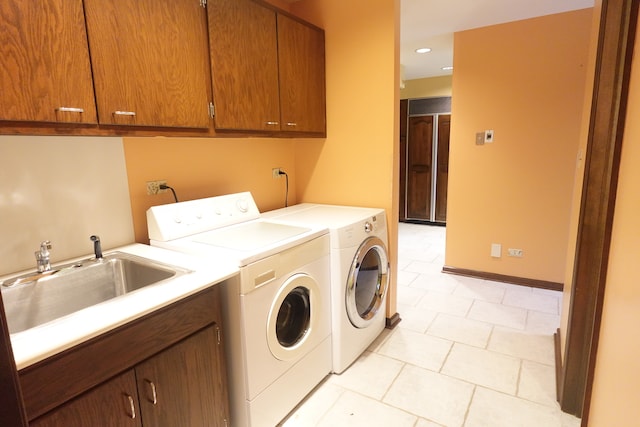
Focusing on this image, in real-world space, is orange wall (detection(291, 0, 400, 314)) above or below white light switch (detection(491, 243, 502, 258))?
above

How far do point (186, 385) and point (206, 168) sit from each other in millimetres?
1237

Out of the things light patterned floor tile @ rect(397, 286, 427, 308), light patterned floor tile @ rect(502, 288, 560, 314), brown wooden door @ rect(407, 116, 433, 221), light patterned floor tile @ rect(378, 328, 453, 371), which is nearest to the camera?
light patterned floor tile @ rect(378, 328, 453, 371)

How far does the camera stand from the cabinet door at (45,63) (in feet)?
3.39

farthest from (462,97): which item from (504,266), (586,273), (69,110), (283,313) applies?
(69,110)

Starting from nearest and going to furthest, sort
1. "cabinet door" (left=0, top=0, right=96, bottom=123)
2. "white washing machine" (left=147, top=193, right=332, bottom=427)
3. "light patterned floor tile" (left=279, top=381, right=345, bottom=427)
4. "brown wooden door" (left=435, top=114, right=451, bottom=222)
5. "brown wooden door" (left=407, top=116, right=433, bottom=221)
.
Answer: "cabinet door" (left=0, top=0, right=96, bottom=123) < "white washing machine" (left=147, top=193, right=332, bottom=427) < "light patterned floor tile" (left=279, top=381, right=345, bottom=427) < "brown wooden door" (left=435, top=114, right=451, bottom=222) < "brown wooden door" (left=407, top=116, right=433, bottom=221)

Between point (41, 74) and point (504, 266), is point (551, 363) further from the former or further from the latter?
point (41, 74)

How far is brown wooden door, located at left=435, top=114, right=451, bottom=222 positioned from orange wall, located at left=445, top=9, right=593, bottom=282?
194cm

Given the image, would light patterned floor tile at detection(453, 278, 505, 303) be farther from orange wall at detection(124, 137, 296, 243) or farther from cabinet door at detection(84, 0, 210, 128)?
cabinet door at detection(84, 0, 210, 128)

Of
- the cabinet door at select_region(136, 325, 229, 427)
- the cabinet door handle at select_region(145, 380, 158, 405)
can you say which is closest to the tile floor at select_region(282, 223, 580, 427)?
the cabinet door at select_region(136, 325, 229, 427)

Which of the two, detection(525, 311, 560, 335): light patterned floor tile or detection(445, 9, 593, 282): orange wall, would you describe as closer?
detection(525, 311, 560, 335): light patterned floor tile

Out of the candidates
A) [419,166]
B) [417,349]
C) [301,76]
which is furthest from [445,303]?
[419,166]

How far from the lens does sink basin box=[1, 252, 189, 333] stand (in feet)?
4.13

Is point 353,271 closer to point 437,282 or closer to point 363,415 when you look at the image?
point 363,415

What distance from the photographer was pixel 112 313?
1033 millimetres
